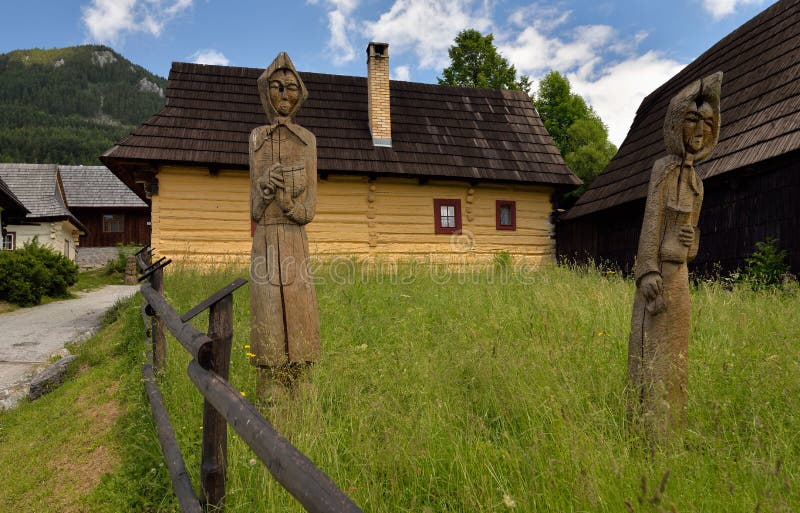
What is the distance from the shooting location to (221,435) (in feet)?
7.63

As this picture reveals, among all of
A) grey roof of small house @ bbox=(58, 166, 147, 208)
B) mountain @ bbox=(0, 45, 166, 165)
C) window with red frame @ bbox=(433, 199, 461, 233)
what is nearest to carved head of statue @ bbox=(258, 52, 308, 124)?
window with red frame @ bbox=(433, 199, 461, 233)

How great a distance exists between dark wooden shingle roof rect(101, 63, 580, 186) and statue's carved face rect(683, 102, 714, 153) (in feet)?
32.1

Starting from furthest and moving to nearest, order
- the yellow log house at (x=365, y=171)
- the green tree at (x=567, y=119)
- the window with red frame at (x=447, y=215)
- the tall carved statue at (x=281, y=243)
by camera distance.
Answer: the green tree at (x=567, y=119)
the window with red frame at (x=447, y=215)
the yellow log house at (x=365, y=171)
the tall carved statue at (x=281, y=243)

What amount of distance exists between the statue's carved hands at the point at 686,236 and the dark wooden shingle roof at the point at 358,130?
32.6 ft

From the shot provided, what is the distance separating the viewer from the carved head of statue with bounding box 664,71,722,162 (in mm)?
3080

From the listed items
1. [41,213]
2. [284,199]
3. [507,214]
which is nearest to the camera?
[284,199]

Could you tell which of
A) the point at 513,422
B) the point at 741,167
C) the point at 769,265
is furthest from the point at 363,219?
the point at 513,422

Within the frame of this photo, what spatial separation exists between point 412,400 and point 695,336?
3014mm

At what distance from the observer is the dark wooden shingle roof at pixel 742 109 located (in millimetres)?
8125

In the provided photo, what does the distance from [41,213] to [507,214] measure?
22.8 metres

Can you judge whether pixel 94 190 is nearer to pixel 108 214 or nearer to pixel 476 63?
pixel 108 214

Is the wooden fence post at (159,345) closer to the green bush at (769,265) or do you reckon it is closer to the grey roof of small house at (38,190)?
the green bush at (769,265)

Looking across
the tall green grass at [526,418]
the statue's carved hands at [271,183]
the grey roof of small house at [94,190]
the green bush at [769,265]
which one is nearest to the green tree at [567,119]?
the green bush at [769,265]

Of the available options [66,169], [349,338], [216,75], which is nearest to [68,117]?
[66,169]
